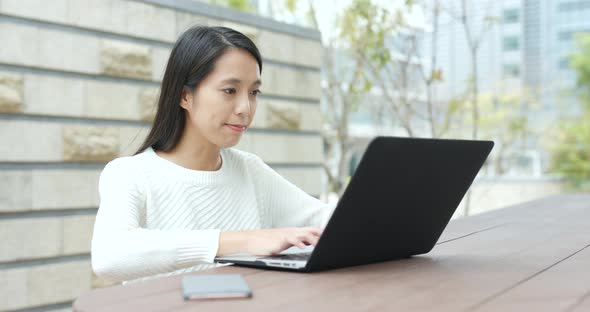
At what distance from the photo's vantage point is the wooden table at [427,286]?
2.60 feet

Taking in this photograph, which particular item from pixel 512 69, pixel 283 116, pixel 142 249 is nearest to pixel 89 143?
Result: pixel 283 116

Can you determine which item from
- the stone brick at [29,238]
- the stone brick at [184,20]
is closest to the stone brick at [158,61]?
the stone brick at [184,20]

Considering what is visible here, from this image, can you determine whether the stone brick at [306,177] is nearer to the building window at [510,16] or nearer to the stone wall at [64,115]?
the stone wall at [64,115]

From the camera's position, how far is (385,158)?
3.04 feet

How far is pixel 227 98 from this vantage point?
1.47 metres

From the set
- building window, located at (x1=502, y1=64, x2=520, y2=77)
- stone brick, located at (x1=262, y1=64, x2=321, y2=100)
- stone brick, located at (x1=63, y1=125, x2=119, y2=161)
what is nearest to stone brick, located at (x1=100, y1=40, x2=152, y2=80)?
stone brick, located at (x1=63, y1=125, x2=119, y2=161)

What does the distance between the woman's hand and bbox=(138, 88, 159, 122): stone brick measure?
1.85m

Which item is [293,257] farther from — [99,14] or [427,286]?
[99,14]

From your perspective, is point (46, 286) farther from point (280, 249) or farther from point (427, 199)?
point (427, 199)

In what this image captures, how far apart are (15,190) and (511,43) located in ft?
34.9

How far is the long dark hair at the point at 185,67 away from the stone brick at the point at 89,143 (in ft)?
3.86

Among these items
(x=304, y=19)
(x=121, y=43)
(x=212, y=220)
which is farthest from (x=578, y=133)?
(x=212, y=220)

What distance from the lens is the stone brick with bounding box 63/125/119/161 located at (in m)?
2.67

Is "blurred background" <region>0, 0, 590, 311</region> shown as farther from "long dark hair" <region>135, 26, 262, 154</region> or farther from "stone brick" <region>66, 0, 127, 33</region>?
"long dark hair" <region>135, 26, 262, 154</region>
